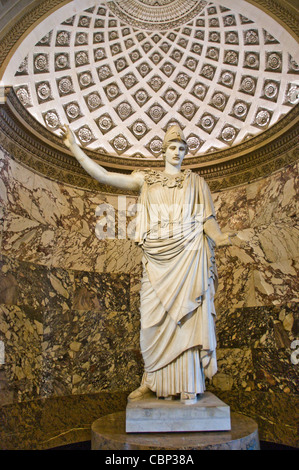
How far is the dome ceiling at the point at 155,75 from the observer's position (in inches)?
243

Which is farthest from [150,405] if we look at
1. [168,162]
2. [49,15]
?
[49,15]

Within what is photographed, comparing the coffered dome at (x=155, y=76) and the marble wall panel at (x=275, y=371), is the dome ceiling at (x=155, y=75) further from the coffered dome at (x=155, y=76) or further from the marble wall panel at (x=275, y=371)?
the marble wall panel at (x=275, y=371)

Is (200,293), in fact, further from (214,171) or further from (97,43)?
(97,43)

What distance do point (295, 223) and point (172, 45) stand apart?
4065 millimetres

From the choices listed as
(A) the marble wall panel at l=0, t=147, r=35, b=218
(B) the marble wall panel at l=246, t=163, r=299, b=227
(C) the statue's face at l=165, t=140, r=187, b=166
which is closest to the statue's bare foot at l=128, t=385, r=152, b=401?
(C) the statue's face at l=165, t=140, r=187, b=166

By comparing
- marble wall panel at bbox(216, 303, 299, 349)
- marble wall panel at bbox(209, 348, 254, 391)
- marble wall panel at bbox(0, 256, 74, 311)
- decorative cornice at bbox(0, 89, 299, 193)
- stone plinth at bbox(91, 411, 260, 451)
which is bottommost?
marble wall panel at bbox(209, 348, 254, 391)

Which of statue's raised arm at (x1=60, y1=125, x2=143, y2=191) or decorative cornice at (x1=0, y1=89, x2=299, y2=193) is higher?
decorative cornice at (x1=0, y1=89, x2=299, y2=193)

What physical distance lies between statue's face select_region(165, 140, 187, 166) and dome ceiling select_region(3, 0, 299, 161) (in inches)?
121

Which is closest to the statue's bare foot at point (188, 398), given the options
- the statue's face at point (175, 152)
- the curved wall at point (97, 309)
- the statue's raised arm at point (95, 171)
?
the statue's raised arm at point (95, 171)

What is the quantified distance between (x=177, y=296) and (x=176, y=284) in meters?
0.11

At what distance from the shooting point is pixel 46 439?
5.02 m

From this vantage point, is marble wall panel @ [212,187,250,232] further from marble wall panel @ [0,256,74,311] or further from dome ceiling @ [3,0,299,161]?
marble wall panel @ [0,256,74,311]

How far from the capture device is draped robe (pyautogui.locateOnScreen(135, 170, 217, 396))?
3.32 meters

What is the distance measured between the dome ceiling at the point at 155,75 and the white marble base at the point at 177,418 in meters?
4.92
